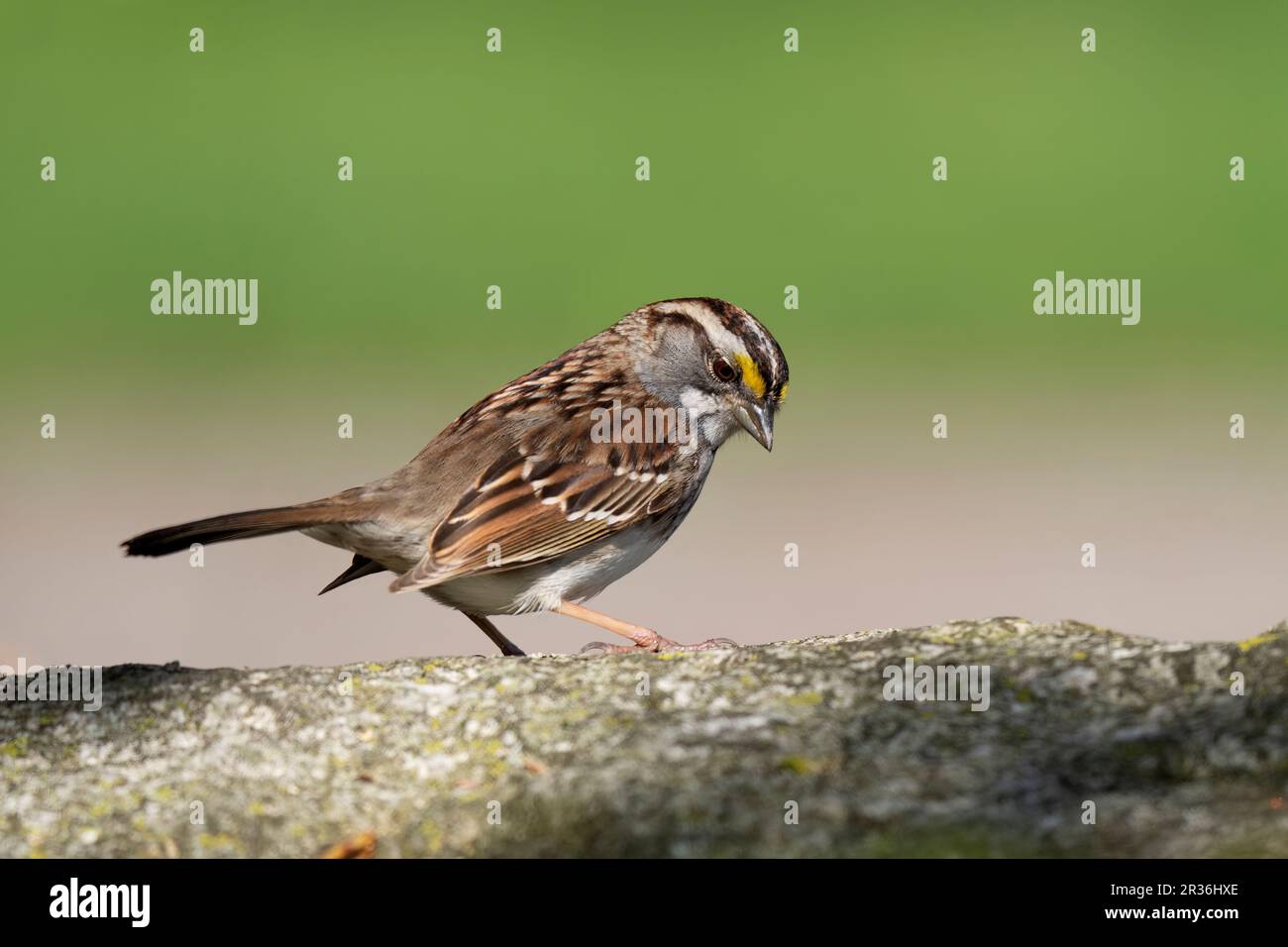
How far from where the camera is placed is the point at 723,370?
276 inches

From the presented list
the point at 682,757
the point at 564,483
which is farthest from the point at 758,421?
the point at 682,757

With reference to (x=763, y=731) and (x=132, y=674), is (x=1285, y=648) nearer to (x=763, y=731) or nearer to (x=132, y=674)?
(x=763, y=731)

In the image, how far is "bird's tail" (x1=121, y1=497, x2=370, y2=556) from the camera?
538cm

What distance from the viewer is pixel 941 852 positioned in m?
3.64

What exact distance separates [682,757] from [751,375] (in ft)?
9.84

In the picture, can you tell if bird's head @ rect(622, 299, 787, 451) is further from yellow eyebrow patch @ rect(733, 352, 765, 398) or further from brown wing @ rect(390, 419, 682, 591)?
brown wing @ rect(390, 419, 682, 591)

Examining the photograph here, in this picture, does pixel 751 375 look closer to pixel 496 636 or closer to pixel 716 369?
pixel 716 369

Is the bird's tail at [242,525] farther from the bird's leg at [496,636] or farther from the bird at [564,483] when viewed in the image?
the bird's leg at [496,636]

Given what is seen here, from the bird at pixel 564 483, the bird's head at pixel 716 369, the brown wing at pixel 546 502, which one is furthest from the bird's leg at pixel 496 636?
the bird's head at pixel 716 369

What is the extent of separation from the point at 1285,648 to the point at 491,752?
208 cm

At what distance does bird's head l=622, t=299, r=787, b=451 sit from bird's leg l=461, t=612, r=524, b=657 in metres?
1.18

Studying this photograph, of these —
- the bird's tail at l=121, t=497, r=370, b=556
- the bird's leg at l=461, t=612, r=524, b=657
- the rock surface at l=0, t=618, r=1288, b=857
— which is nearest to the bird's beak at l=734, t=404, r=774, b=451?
the bird's leg at l=461, t=612, r=524, b=657

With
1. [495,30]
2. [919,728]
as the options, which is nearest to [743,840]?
[919,728]

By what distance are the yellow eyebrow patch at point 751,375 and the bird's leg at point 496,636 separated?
1440 mm
